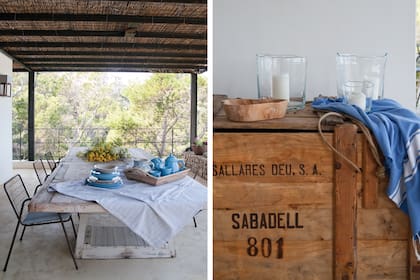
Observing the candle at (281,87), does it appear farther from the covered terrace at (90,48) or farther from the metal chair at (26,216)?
the metal chair at (26,216)

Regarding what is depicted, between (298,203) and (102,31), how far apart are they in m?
4.09

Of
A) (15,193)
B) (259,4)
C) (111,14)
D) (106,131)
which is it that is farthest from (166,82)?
(259,4)

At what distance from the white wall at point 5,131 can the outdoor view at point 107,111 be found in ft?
2.37

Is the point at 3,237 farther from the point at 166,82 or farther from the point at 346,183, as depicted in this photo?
the point at 166,82

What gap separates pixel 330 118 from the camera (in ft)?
4.00

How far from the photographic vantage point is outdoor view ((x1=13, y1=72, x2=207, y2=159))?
8.11 m

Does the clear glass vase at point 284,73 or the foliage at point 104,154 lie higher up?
the clear glass vase at point 284,73

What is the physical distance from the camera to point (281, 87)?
147 cm

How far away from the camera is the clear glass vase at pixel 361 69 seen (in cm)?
152

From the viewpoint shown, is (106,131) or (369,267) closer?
(369,267)

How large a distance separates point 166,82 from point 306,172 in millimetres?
8427

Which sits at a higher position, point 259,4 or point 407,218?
point 259,4

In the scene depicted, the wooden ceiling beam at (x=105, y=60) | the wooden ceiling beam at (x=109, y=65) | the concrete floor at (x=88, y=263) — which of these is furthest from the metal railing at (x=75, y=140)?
the concrete floor at (x=88, y=263)

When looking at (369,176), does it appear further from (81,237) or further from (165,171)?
(81,237)
